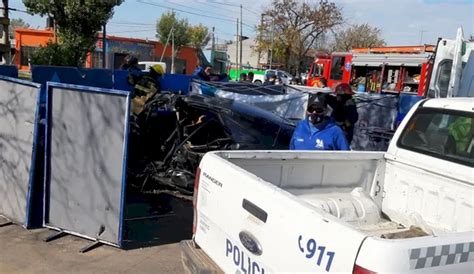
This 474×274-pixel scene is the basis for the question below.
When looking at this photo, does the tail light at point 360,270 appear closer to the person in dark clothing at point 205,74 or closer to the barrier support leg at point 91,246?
the barrier support leg at point 91,246

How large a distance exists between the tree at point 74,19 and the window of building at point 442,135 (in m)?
19.4

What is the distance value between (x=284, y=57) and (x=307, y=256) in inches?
1920

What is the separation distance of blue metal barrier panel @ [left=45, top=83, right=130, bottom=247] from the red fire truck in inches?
584

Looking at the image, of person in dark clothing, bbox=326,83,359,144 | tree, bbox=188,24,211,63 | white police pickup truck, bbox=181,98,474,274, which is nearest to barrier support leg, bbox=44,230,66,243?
white police pickup truck, bbox=181,98,474,274

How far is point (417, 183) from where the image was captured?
3.72m

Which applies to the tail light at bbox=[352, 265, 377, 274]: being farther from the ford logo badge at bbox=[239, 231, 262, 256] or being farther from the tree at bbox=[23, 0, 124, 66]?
the tree at bbox=[23, 0, 124, 66]

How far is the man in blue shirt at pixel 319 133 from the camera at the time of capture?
188 inches

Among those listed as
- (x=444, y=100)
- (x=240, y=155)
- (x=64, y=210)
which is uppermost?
(x=444, y=100)

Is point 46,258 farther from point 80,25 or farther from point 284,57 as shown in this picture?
point 284,57

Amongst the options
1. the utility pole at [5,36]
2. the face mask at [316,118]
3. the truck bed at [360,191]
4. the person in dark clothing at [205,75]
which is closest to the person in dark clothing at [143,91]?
the face mask at [316,118]

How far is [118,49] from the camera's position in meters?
47.3

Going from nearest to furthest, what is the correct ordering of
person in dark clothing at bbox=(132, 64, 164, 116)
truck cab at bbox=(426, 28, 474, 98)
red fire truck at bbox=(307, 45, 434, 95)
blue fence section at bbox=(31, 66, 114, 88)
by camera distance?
1. person in dark clothing at bbox=(132, 64, 164, 116)
2. truck cab at bbox=(426, 28, 474, 98)
3. blue fence section at bbox=(31, 66, 114, 88)
4. red fire truck at bbox=(307, 45, 434, 95)

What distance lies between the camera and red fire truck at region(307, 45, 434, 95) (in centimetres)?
1905

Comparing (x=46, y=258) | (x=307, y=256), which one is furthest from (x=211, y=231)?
(x=46, y=258)
